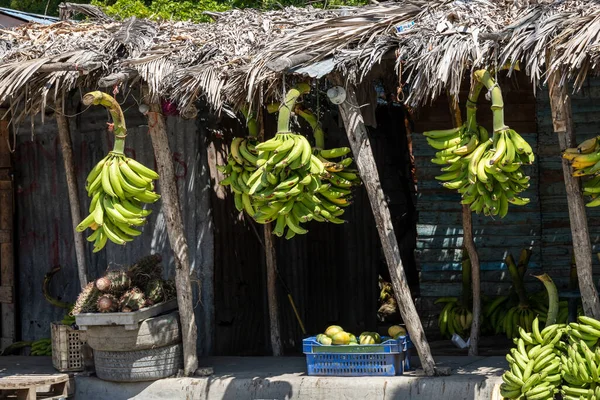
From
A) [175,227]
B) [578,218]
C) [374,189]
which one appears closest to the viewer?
[578,218]

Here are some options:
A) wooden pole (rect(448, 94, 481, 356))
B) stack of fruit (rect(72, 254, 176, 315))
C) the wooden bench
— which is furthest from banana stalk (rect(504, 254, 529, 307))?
the wooden bench

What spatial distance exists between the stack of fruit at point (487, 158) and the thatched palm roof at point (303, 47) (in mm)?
291

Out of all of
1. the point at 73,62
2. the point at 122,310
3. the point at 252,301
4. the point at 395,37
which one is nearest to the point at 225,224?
the point at 252,301

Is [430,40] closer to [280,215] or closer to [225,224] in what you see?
[280,215]

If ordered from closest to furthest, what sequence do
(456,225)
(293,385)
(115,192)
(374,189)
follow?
(374,189), (115,192), (293,385), (456,225)

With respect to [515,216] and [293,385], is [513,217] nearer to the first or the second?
[515,216]

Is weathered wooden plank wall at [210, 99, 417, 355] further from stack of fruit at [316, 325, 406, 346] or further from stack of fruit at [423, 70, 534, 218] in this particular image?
stack of fruit at [423, 70, 534, 218]

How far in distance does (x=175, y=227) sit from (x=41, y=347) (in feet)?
8.30

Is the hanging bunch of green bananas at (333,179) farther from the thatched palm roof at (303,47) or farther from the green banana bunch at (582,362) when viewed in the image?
the green banana bunch at (582,362)

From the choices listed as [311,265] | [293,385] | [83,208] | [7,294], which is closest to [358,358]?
[293,385]

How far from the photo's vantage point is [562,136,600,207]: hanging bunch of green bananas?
6.20m

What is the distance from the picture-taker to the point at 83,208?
9086 mm

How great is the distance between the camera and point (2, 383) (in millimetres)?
7719

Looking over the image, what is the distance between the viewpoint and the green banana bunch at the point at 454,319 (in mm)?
8523
